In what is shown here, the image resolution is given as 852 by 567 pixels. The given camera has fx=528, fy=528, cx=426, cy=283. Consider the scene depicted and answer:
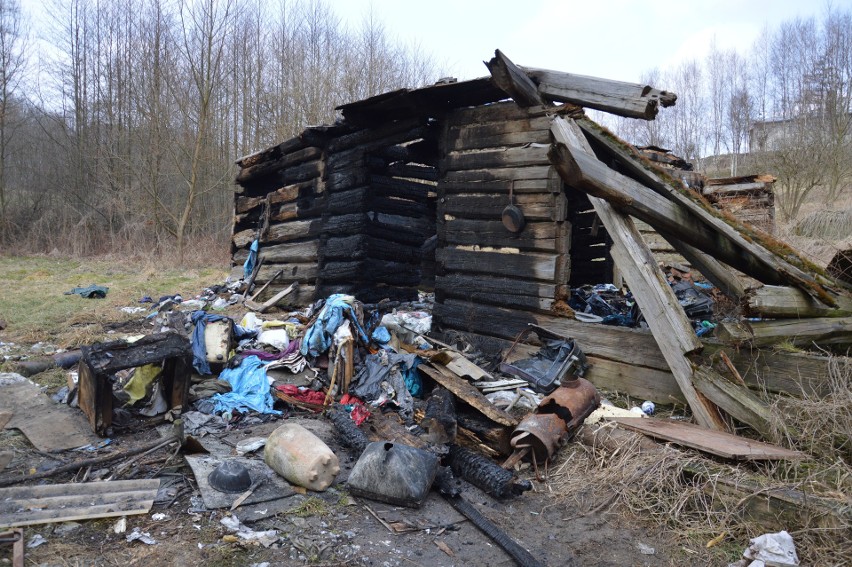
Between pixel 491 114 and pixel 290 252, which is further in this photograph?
pixel 290 252

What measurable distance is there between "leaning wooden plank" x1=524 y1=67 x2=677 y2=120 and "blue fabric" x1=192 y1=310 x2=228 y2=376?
15.3 feet

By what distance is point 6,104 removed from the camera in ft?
70.8

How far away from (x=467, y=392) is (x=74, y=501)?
302cm

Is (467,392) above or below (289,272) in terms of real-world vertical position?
below

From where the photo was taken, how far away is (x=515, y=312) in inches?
245

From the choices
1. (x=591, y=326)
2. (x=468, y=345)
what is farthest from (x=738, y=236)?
(x=468, y=345)

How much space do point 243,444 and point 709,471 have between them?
3524mm

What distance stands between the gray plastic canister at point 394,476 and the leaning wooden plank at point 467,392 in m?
0.84

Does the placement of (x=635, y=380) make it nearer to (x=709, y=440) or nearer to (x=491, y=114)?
(x=709, y=440)


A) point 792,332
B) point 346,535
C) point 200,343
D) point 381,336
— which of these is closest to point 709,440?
point 792,332

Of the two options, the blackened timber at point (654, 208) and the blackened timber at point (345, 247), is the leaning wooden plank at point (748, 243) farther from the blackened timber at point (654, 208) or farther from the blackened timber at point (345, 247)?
the blackened timber at point (345, 247)

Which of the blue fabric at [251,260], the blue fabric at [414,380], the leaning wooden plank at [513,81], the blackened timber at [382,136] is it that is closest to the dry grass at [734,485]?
the blue fabric at [414,380]

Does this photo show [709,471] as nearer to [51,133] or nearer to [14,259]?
[14,259]

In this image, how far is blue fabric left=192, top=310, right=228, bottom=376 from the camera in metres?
5.96
